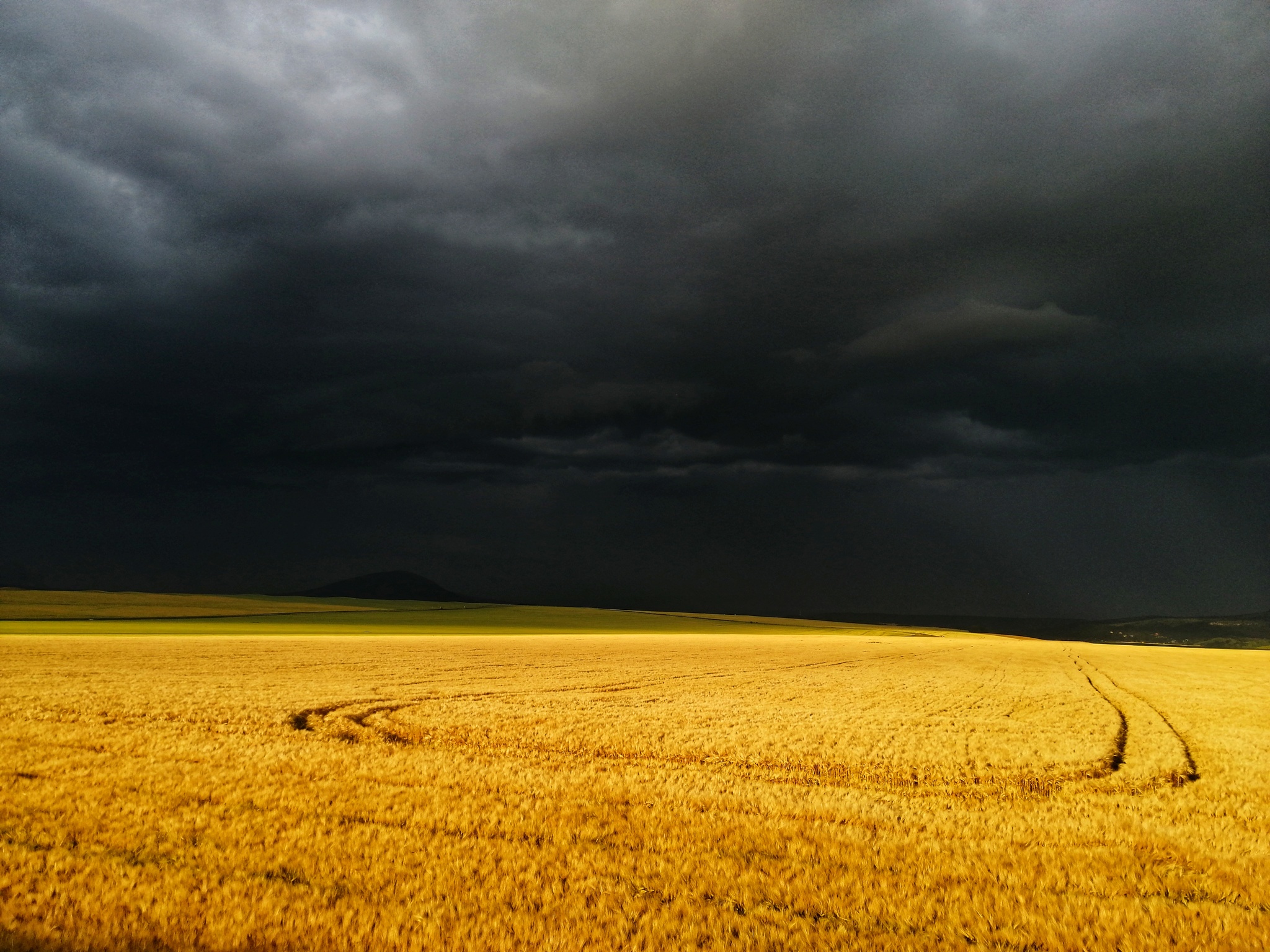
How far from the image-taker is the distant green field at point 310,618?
266 ft

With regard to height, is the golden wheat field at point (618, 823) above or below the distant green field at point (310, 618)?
above

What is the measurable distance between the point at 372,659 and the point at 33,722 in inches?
976

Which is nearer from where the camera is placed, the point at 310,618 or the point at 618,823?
the point at 618,823

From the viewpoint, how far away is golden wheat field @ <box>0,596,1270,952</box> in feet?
21.1

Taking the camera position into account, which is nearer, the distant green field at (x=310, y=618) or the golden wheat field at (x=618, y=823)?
the golden wheat field at (x=618, y=823)

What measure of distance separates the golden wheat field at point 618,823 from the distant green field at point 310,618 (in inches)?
2524

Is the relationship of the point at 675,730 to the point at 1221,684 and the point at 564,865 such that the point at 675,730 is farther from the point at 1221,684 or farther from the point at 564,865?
the point at 1221,684

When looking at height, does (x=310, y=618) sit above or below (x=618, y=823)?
below

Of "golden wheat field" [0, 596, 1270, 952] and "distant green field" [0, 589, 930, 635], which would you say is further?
"distant green field" [0, 589, 930, 635]

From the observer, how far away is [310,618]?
344ft

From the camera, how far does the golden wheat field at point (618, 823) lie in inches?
253

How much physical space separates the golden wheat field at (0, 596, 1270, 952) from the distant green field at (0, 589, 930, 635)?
64101 millimetres

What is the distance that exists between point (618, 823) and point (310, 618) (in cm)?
10746

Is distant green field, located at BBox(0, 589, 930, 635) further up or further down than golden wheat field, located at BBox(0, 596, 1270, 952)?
further down
